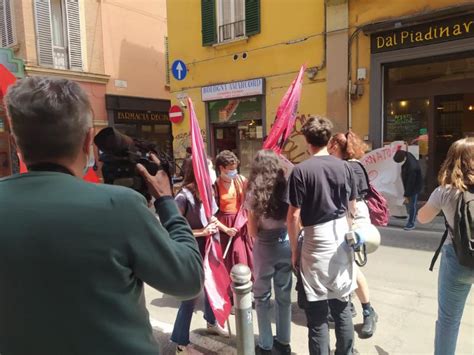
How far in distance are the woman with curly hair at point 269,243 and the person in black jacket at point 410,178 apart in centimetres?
481

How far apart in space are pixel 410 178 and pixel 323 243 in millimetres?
5166

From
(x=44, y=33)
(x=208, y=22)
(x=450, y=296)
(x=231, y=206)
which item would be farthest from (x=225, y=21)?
(x=450, y=296)

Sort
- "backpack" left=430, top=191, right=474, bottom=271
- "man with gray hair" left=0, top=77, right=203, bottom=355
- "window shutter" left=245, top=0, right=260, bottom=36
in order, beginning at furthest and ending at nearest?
"window shutter" left=245, top=0, right=260, bottom=36, "backpack" left=430, top=191, right=474, bottom=271, "man with gray hair" left=0, top=77, right=203, bottom=355

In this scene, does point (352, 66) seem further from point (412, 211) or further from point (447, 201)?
point (447, 201)

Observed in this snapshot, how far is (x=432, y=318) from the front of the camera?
143 inches

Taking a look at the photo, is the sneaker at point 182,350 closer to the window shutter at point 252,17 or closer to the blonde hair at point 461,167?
the blonde hair at point 461,167

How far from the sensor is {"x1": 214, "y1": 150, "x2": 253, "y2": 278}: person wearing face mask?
3.48 meters

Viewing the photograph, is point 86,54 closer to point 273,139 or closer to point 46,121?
point 273,139

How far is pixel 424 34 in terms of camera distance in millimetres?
7855

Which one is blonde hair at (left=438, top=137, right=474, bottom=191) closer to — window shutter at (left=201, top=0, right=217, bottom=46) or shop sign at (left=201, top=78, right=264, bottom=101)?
shop sign at (left=201, top=78, right=264, bottom=101)

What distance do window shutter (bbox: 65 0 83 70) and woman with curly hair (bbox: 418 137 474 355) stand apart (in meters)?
13.9

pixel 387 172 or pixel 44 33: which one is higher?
pixel 44 33

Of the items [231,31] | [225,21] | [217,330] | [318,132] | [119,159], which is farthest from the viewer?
[225,21]

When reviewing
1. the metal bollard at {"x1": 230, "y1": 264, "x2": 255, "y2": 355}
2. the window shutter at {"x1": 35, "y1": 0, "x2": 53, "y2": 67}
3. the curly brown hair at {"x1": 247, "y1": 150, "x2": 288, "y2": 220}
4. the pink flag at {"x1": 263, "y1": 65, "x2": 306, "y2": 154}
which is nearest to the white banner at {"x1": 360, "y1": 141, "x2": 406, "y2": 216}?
the pink flag at {"x1": 263, "y1": 65, "x2": 306, "y2": 154}
